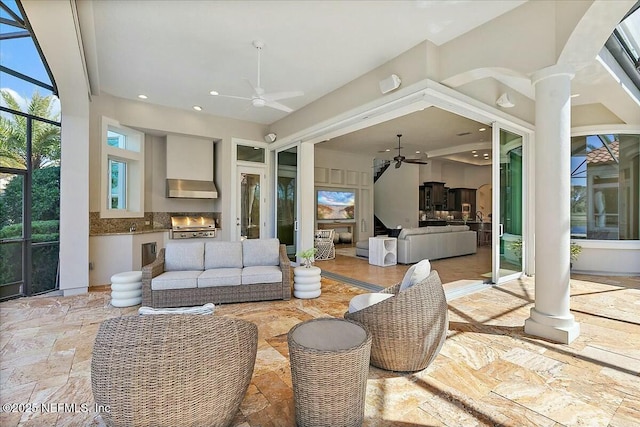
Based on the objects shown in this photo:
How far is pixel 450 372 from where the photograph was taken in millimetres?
2375

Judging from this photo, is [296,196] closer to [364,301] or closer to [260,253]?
[260,253]

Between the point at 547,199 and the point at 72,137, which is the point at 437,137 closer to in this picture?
the point at 547,199

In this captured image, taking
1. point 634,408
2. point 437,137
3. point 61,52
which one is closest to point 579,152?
point 437,137

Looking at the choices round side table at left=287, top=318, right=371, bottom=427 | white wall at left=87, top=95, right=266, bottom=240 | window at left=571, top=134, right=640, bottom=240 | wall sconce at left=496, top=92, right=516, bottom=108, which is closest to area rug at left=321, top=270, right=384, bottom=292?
white wall at left=87, top=95, right=266, bottom=240

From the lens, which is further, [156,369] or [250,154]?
[250,154]

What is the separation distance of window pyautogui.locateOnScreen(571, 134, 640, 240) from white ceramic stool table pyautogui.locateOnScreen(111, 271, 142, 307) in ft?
25.8

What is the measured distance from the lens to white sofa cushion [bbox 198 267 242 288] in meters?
3.93

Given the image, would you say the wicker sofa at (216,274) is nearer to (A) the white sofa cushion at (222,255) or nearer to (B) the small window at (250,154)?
(A) the white sofa cushion at (222,255)

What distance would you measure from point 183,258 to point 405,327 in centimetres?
330

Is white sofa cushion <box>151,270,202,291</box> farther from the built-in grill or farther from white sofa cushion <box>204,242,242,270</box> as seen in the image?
the built-in grill

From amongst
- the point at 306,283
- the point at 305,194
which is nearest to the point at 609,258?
the point at 306,283

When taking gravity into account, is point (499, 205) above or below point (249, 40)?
below

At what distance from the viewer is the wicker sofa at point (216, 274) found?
383 cm

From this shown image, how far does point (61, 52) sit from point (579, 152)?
8617 millimetres
